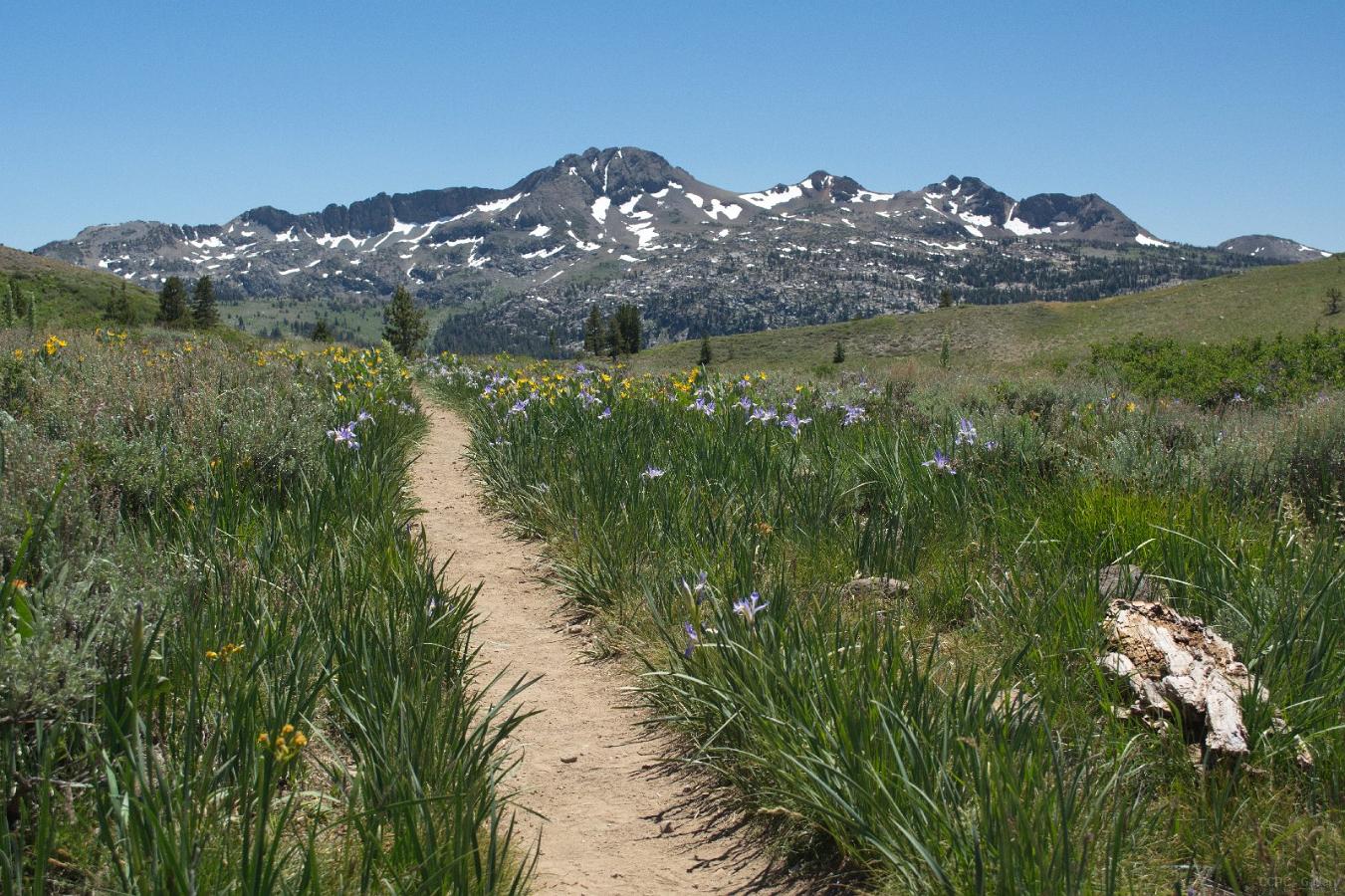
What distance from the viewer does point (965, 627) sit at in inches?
144

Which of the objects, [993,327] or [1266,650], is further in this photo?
[993,327]

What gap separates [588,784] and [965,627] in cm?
180

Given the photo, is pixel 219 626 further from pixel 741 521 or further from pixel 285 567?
pixel 741 521

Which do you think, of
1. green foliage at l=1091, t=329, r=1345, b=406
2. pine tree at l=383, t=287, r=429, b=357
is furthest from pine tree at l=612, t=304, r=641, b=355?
green foliage at l=1091, t=329, r=1345, b=406

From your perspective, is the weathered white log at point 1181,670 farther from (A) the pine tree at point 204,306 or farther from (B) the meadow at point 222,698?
(A) the pine tree at point 204,306

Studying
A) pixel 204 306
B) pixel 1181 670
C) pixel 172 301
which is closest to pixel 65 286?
pixel 172 301

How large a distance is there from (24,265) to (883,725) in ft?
292

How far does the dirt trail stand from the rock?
1142mm

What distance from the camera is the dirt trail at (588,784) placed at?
Answer: 2381 millimetres

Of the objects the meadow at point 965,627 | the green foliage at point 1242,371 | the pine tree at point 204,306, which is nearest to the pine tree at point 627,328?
the pine tree at point 204,306

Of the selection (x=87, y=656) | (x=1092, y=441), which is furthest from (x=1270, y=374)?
(x=87, y=656)

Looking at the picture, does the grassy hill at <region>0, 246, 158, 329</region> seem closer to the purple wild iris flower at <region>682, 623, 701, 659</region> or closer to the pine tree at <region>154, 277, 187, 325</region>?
the pine tree at <region>154, 277, 187, 325</region>

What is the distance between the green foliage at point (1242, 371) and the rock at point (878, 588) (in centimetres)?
1044

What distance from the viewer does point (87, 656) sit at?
2303mm
